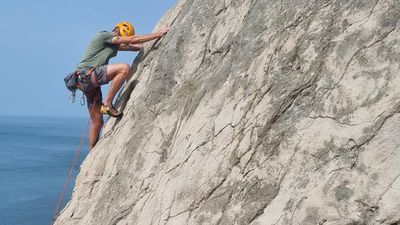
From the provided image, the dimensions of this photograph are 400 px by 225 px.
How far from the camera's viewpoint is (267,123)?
901cm

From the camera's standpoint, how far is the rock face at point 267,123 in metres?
7.90

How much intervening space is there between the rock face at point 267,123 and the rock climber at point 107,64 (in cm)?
103

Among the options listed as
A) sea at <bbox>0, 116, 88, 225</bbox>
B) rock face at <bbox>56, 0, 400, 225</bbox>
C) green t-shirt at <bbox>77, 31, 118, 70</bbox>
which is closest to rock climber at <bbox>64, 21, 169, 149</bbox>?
green t-shirt at <bbox>77, 31, 118, 70</bbox>

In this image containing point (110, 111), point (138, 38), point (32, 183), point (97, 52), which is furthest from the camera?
point (32, 183)

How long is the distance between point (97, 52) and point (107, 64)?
0.38m

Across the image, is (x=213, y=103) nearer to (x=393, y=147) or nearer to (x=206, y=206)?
(x=206, y=206)

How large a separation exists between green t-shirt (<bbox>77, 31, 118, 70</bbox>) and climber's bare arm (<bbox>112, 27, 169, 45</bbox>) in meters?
0.21

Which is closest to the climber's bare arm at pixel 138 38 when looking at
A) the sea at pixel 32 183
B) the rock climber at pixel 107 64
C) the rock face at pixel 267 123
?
the rock climber at pixel 107 64

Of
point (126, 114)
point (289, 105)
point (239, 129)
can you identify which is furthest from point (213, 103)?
point (126, 114)

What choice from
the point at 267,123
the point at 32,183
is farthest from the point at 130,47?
the point at 32,183

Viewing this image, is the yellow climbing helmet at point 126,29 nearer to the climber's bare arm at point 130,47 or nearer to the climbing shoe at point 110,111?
the climber's bare arm at point 130,47

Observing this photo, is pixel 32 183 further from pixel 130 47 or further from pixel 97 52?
pixel 97 52

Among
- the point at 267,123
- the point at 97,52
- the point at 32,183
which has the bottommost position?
the point at 267,123

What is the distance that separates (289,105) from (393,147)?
6.10ft
